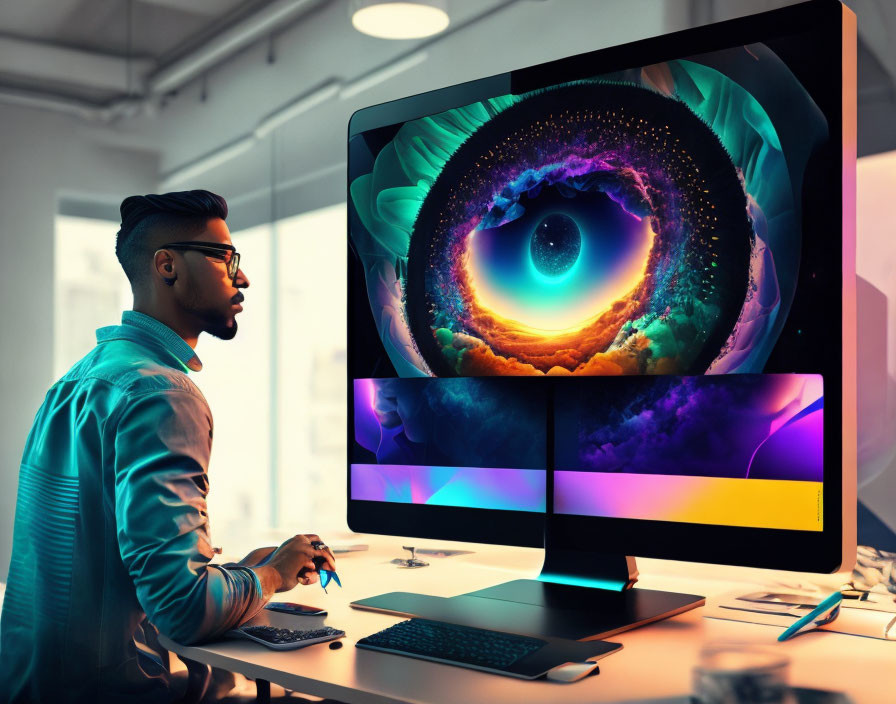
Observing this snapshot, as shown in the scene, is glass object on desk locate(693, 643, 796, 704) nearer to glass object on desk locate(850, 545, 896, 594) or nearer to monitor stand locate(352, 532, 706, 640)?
monitor stand locate(352, 532, 706, 640)

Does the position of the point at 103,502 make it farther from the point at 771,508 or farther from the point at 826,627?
the point at 826,627

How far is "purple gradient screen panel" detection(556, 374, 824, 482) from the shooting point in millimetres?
1153

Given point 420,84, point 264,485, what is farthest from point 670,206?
point 264,485

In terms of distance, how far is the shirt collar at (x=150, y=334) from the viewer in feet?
4.57

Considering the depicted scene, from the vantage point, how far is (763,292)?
120 cm

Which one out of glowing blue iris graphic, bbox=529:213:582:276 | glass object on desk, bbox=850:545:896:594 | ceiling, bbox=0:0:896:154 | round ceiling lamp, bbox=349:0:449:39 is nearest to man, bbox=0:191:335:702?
glowing blue iris graphic, bbox=529:213:582:276

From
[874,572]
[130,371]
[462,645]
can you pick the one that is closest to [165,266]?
[130,371]

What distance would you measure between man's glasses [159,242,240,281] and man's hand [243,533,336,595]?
47 centimetres

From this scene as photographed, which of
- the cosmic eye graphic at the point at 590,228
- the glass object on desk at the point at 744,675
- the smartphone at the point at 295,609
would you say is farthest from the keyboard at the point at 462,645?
the cosmic eye graphic at the point at 590,228

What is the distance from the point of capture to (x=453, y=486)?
4.83 ft

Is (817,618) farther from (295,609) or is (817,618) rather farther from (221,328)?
(221,328)

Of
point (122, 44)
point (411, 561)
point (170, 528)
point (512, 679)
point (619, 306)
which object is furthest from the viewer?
point (122, 44)

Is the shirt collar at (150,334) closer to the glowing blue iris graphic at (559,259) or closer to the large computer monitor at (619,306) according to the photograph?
the large computer monitor at (619,306)

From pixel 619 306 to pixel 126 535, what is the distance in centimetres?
77
